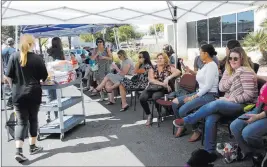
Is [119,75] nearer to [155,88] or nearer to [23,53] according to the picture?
[155,88]

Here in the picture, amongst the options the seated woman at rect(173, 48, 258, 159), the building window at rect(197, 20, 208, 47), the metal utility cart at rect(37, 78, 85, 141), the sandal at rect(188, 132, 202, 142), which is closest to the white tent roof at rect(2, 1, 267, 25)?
the metal utility cart at rect(37, 78, 85, 141)

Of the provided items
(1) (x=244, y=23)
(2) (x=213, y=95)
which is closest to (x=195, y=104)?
(2) (x=213, y=95)

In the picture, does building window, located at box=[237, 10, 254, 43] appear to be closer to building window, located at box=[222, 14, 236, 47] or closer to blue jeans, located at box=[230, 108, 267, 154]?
building window, located at box=[222, 14, 236, 47]

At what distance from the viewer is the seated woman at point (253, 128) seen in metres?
3.58

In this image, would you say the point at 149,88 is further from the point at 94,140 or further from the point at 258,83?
the point at 258,83

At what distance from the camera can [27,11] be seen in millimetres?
5816

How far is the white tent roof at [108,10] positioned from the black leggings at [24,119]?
6.08ft

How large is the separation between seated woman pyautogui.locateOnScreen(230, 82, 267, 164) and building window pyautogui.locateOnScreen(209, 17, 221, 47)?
14880 millimetres

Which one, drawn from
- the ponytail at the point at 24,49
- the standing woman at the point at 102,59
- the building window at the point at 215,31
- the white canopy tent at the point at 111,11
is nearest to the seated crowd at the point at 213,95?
the white canopy tent at the point at 111,11

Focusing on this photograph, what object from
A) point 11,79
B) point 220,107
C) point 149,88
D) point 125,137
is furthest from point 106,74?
point 220,107

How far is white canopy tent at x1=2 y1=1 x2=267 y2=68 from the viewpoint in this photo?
18.4 ft

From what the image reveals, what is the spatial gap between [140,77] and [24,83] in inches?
127

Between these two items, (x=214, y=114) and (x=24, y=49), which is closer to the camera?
(x=214, y=114)

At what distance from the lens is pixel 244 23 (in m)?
16.1
